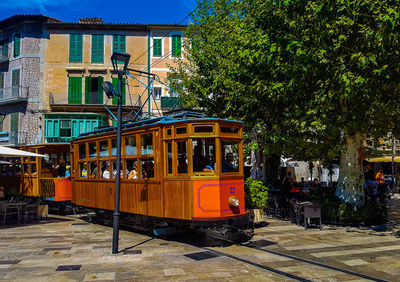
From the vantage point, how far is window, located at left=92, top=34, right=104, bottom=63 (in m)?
30.1

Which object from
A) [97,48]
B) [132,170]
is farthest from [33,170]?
[97,48]

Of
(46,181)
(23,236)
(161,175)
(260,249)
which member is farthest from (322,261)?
(46,181)

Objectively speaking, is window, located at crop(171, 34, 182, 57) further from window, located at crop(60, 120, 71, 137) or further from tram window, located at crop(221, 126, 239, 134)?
tram window, located at crop(221, 126, 239, 134)

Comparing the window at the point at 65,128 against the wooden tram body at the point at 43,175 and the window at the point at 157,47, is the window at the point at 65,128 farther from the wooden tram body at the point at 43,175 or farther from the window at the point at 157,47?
the wooden tram body at the point at 43,175

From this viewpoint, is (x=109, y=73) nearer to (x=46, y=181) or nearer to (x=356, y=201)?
(x=46, y=181)

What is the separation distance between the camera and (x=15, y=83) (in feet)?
99.4

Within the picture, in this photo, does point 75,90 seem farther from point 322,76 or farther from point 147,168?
point 322,76

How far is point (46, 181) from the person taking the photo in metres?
15.9

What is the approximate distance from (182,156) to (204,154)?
52cm

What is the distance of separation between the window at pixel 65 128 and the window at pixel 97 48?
5114mm

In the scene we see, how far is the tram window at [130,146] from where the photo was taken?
10.6 metres

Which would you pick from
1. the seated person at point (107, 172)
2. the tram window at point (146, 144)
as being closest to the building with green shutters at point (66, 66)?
the seated person at point (107, 172)

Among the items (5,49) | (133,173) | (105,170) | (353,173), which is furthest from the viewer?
(5,49)

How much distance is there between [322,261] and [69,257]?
509 cm
